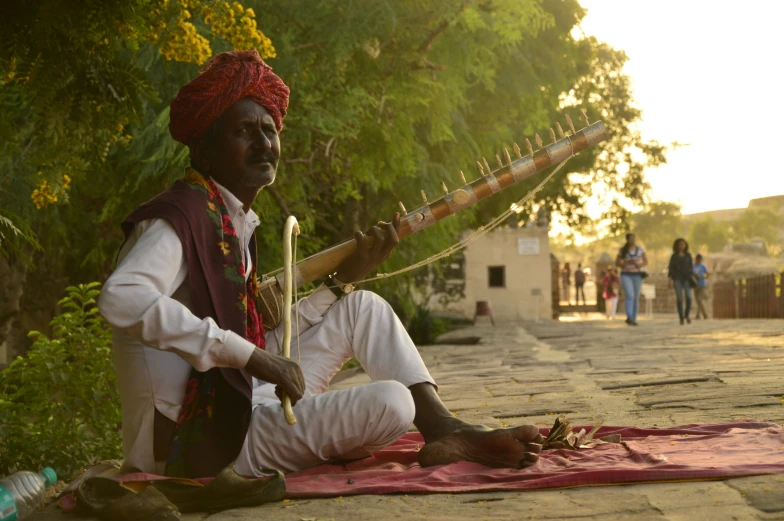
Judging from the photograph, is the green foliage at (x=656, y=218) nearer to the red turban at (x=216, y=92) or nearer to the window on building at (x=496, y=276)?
the window on building at (x=496, y=276)

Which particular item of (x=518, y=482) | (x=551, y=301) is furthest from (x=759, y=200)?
(x=518, y=482)

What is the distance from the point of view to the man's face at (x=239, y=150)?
3660mm

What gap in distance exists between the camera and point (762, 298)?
26.3m

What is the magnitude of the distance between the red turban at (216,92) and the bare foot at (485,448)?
1412mm

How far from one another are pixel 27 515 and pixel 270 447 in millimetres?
872

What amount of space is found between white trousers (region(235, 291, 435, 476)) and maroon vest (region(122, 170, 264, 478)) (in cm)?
19

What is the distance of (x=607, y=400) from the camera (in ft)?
20.7

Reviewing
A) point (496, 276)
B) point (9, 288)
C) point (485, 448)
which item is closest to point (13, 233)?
point (485, 448)

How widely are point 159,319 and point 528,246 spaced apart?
27.3 meters

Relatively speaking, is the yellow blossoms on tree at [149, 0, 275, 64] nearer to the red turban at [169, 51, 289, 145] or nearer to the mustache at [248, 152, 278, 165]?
the red turban at [169, 51, 289, 145]

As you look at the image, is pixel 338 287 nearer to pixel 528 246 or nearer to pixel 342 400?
pixel 342 400

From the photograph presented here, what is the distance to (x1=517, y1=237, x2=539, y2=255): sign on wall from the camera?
30.0 m

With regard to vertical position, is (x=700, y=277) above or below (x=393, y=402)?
above

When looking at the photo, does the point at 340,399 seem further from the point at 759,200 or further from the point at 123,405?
the point at 759,200
